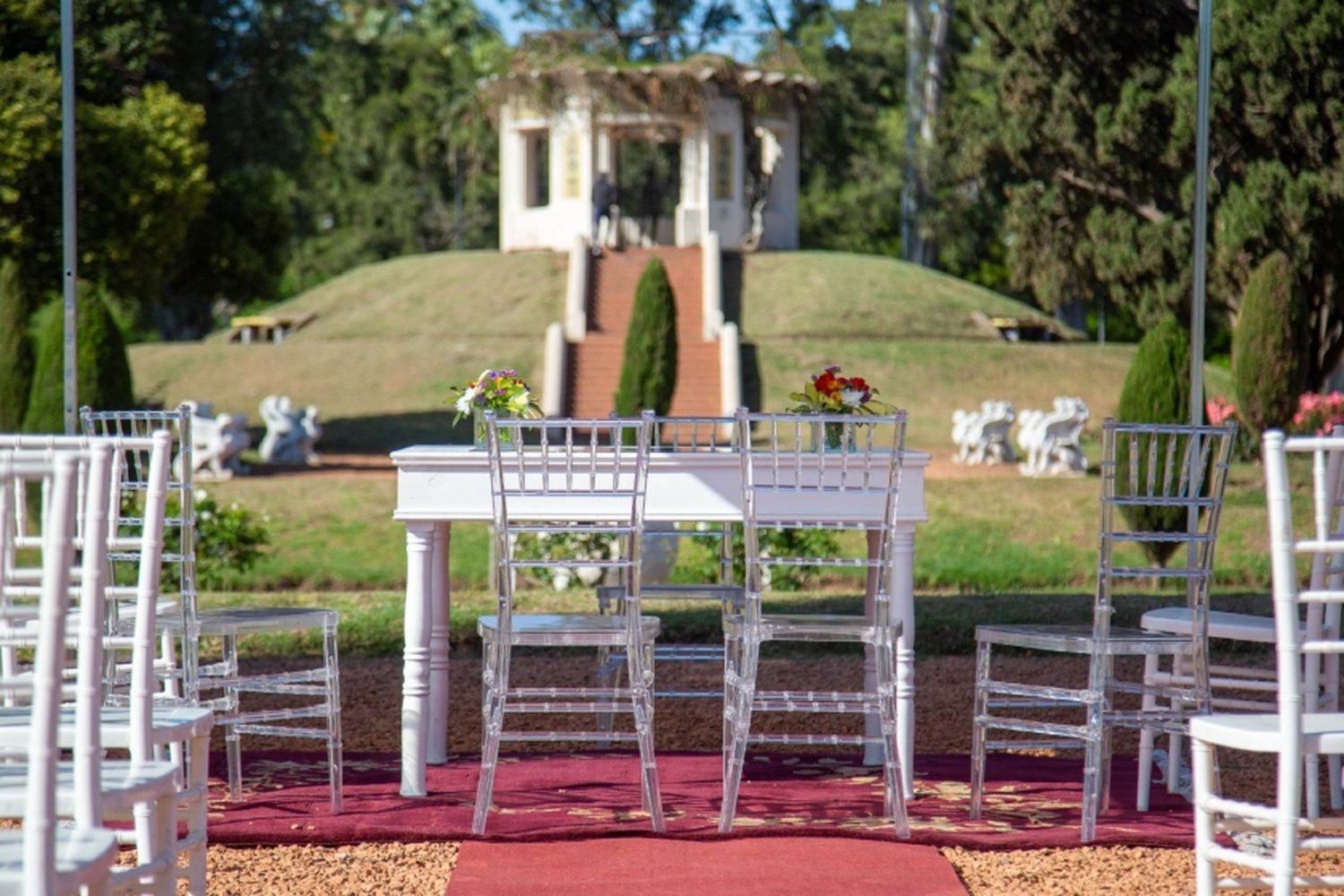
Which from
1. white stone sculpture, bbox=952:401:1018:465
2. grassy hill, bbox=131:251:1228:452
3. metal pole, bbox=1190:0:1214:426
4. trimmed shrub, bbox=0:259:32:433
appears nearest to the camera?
metal pole, bbox=1190:0:1214:426

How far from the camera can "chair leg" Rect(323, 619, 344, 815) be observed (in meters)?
4.72

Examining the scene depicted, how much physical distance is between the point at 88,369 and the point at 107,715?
38.7ft

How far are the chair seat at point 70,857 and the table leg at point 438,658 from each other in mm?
2749

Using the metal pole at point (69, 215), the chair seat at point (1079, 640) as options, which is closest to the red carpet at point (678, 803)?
the chair seat at point (1079, 640)

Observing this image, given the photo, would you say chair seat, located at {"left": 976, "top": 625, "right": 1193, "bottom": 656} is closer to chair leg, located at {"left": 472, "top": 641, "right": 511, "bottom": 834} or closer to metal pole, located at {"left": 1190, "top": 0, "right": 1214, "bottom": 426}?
chair leg, located at {"left": 472, "top": 641, "right": 511, "bottom": 834}

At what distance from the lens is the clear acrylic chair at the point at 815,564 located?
448cm

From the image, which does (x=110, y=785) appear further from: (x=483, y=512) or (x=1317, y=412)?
(x=1317, y=412)

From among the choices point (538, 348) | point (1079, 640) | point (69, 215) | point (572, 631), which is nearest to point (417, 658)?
point (572, 631)

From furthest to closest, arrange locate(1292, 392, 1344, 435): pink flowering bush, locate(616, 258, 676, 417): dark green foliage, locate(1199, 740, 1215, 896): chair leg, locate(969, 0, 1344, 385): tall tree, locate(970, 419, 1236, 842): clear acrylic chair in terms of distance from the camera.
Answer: locate(616, 258, 676, 417): dark green foliage < locate(969, 0, 1344, 385): tall tree < locate(1292, 392, 1344, 435): pink flowering bush < locate(970, 419, 1236, 842): clear acrylic chair < locate(1199, 740, 1215, 896): chair leg

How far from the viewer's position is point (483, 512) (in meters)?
4.97

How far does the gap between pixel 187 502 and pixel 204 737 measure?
1.46m

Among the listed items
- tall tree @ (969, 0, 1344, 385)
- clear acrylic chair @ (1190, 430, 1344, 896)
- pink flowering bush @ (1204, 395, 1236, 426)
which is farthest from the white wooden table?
tall tree @ (969, 0, 1344, 385)

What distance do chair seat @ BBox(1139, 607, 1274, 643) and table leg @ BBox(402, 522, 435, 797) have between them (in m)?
2.15

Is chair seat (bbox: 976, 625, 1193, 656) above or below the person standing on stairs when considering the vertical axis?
below
